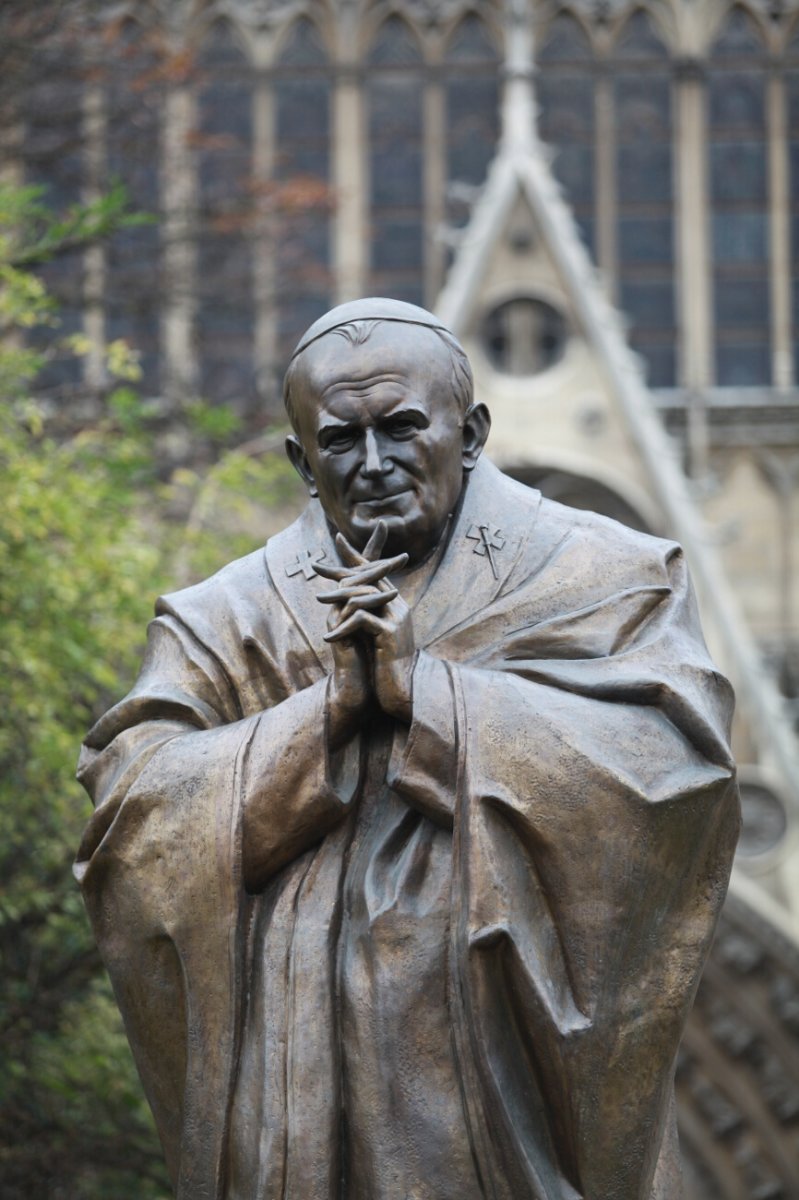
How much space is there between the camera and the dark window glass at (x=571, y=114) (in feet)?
94.9

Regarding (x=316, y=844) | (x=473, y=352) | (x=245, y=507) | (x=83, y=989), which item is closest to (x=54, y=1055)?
(x=83, y=989)

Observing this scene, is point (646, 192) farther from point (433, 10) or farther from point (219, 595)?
point (219, 595)

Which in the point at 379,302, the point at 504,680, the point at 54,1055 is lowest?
the point at 54,1055

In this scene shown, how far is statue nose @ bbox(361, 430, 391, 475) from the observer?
16.5 ft

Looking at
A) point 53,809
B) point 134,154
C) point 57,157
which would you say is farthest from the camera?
point 134,154

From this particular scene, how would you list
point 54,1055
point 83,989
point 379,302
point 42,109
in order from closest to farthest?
point 379,302
point 83,989
point 54,1055
point 42,109

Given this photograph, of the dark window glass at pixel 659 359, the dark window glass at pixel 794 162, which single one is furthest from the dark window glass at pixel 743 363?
the dark window glass at pixel 659 359

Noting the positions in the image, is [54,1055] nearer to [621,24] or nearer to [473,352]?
[473,352]

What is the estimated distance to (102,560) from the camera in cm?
1418

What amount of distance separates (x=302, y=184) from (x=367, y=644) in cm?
2243

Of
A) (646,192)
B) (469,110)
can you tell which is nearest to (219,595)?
(646,192)

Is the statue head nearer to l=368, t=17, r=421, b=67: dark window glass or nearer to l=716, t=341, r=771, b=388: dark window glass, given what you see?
l=716, t=341, r=771, b=388: dark window glass

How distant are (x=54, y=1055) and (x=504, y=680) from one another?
29.9ft

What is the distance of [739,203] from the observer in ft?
95.8
